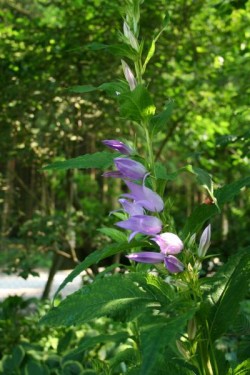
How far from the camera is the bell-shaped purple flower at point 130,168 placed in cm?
133

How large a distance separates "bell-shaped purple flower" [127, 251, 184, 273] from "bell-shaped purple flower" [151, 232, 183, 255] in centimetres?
2

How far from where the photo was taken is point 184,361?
1414mm

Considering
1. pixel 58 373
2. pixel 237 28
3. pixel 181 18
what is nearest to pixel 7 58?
pixel 181 18

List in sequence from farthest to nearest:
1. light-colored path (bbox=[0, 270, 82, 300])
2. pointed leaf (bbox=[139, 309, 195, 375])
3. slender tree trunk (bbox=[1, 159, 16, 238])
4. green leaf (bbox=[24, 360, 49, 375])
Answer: light-colored path (bbox=[0, 270, 82, 300]) < slender tree trunk (bbox=[1, 159, 16, 238]) < green leaf (bbox=[24, 360, 49, 375]) < pointed leaf (bbox=[139, 309, 195, 375])

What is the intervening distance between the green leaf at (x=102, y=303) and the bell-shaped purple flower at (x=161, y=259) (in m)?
0.09

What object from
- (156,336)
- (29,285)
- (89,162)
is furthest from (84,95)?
(29,285)

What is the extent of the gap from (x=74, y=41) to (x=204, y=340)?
5467 mm

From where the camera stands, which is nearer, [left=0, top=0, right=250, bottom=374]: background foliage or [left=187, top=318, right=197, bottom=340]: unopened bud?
[left=187, top=318, right=197, bottom=340]: unopened bud

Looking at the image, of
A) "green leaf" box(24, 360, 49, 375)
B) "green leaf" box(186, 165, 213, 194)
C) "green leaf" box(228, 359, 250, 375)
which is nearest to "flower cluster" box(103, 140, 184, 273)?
"green leaf" box(186, 165, 213, 194)

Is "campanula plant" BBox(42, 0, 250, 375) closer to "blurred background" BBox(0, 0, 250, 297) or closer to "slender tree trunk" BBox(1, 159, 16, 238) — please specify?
"blurred background" BBox(0, 0, 250, 297)

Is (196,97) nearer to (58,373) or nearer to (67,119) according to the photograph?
(67,119)

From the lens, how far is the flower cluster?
1289 millimetres

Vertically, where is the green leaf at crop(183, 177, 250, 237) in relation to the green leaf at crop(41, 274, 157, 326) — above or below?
above

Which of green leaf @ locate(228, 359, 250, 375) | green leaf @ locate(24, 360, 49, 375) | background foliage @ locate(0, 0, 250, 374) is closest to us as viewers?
green leaf @ locate(228, 359, 250, 375)
